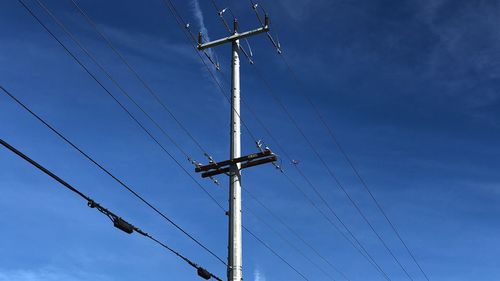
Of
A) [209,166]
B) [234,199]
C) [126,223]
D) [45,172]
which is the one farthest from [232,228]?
[45,172]

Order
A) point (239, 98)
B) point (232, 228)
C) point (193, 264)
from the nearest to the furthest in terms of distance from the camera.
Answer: point (193, 264)
point (232, 228)
point (239, 98)

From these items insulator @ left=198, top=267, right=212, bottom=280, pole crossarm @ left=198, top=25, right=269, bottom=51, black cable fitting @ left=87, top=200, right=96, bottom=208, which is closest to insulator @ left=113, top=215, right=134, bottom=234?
black cable fitting @ left=87, top=200, right=96, bottom=208

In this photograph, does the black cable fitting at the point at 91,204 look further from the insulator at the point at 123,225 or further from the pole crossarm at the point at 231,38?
the pole crossarm at the point at 231,38

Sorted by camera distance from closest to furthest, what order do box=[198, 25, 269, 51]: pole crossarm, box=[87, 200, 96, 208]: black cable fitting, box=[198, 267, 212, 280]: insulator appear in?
box=[87, 200, 96, 208]: black cable fitting → box=[198, 267, 212, 280]: insulator → box=[198, 25, 269, 51]: pole crossarm

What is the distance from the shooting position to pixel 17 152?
1156 cm

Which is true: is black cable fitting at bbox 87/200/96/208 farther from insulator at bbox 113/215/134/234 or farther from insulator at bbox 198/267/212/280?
insulator at bbox 198/267/212/280

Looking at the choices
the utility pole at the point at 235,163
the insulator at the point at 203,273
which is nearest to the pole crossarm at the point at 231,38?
the utility pole at the point at 235,163

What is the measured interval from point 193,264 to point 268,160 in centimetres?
443

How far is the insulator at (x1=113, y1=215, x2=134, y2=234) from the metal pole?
13.6 feet

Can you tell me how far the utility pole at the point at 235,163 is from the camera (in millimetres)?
18156

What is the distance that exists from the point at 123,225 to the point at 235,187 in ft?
17.5

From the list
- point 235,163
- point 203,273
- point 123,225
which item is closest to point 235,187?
point 235,163

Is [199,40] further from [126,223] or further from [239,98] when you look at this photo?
[126,223]

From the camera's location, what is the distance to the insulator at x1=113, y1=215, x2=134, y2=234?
1465 centimetres
